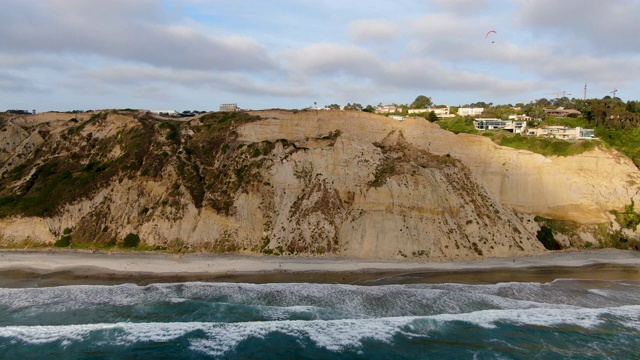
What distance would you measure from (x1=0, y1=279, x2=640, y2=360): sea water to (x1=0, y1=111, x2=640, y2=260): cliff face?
270 inches

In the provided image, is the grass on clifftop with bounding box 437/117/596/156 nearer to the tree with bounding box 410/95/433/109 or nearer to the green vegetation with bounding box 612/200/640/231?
the green vegetation with bounding box 612/200/640/231

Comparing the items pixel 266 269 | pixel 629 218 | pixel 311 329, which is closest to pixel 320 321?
pixel 311 329

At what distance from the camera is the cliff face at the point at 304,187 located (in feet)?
116

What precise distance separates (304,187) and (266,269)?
9.24 meters

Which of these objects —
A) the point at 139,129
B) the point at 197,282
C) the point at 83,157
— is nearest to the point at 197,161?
the point at 139,129

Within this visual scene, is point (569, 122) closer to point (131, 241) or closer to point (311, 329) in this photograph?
point (311, 329)

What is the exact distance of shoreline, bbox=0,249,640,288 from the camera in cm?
3005

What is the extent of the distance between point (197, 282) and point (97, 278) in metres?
6.93

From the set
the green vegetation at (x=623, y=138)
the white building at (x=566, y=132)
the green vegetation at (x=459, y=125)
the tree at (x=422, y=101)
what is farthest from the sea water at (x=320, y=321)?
the tree at (x=422, y=101)

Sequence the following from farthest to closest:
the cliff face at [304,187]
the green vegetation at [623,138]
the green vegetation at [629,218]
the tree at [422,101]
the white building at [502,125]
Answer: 1. the tree at [422,101]
2. the white building at [502,125]
3. the green vegetation at [623,138]
4. the green vegetation at [629,218]
5. the cliff face at [304,187]

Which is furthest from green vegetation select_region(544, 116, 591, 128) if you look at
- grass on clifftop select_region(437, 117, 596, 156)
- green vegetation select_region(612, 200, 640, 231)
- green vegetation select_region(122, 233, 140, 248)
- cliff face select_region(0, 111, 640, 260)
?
green vegetation select_region(122, 233, 140, 248)

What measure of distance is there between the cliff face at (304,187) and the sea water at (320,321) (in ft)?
22.5

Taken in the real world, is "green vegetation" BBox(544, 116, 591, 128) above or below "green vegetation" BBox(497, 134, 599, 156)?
above

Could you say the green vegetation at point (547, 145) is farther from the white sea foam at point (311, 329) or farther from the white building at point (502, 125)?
the white sea foam at point (311, 329)
